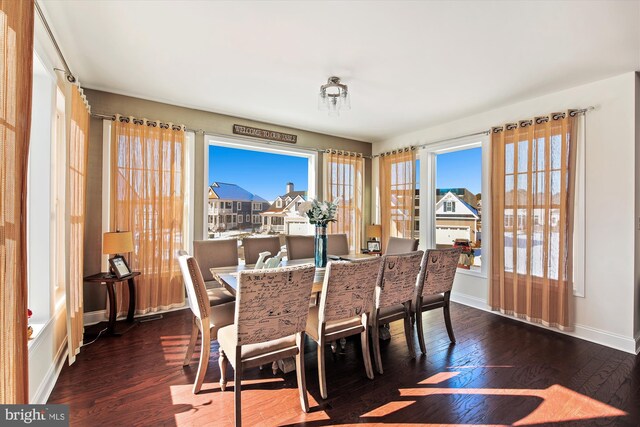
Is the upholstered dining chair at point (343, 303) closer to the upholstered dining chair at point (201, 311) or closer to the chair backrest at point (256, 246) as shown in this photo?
the upholstered dining chair at point (201, 311)

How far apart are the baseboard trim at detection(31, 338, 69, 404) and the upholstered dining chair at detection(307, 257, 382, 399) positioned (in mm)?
1785

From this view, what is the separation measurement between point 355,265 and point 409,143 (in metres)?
3.52

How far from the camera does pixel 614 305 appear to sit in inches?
113

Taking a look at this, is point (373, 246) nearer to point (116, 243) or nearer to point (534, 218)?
point (534, 218)

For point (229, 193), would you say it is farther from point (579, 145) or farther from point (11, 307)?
point (579, 145)

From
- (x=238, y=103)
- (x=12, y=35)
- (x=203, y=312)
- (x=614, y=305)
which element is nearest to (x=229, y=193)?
(x=238, y=103)

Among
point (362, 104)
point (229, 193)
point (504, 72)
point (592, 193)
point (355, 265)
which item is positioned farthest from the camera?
point (229, 193)

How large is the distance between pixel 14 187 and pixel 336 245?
314 cm

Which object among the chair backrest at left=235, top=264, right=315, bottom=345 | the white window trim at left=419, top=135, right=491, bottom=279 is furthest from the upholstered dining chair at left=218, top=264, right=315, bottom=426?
the white window trim at left=419, top=135, right=491, bottom=279

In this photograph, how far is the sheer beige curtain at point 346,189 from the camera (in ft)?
16.6

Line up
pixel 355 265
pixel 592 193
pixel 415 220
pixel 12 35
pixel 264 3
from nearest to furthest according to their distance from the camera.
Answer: pixel 12 35
pixel 264 3
pixel 355 265
pixel 592 193
pixel 415 220

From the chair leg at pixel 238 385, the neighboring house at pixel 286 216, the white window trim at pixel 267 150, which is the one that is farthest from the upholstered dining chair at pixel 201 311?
the neighboring house at pixel 286 216

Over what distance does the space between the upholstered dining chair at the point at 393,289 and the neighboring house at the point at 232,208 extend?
2.69m

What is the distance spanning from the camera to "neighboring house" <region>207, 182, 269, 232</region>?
4.21 m
